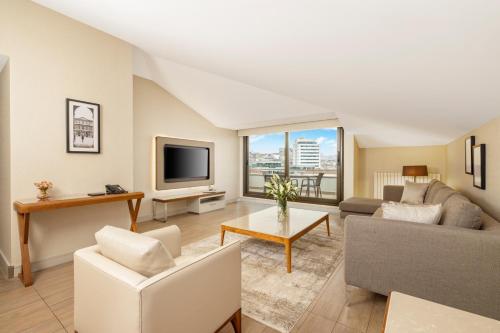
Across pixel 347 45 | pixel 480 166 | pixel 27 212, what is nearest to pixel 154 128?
pixel 27 212

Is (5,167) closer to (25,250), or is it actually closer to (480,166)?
(25,250)

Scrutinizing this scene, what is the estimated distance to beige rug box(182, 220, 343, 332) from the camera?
1.80m

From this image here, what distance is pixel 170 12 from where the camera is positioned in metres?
1.64

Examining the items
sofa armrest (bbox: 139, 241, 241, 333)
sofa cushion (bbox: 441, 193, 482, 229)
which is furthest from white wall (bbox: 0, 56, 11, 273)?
sofa cushion (bbox: 441, 193, 482, 229)

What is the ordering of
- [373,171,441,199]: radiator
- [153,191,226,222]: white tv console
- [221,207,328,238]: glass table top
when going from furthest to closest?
[373,171,441,199]: radiator
[153,191,226,222]: white tv console
[221,207,328,238]: glass table top

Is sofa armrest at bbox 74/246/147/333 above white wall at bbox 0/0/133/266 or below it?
below

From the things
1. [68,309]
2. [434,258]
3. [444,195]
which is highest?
[444,195]

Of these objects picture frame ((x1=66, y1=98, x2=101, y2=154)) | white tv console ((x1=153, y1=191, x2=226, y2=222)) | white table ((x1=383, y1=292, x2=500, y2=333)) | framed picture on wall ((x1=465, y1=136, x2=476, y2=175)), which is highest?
picture frame ((x1=66, y1=98, x2=101, y2=154))

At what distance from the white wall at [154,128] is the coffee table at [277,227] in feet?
7.86

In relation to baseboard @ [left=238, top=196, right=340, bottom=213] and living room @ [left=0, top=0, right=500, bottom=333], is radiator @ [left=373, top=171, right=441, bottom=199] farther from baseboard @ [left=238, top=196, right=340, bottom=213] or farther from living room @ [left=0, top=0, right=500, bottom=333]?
baseboard @ [left=238, top=196, right=340, bottom=213]

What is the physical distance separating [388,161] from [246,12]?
5322mm

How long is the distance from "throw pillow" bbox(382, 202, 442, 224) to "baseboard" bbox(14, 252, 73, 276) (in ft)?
11.7

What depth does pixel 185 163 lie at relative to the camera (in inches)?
210

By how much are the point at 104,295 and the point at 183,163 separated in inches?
169
